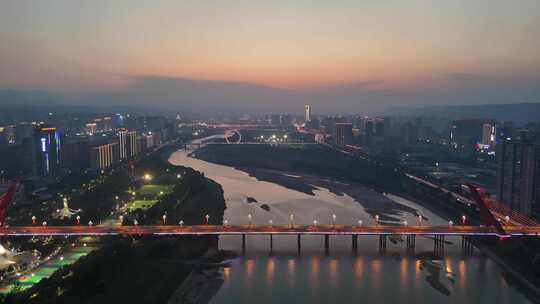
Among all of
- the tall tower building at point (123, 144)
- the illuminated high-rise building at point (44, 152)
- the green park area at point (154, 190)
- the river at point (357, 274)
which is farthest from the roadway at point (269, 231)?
the tall tower building at point (123, 144)

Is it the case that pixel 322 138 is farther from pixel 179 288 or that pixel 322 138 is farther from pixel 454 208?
pixel 179 288

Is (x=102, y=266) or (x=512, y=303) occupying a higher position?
(x=102, y=266)

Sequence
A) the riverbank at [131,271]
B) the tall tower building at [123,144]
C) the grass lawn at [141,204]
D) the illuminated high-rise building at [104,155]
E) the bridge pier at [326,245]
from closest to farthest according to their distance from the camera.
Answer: the riverbank at [131,271]
the bridge pier at [326,245]
the grass lawn at [141,204]
the illuminated high-rise building at [104,155]
the tall tower building at [123,144]

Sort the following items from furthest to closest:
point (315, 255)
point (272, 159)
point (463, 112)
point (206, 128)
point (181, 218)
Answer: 1. point (463, 112)
2. point (206, 128)
3. point (272, 159)
4. point (181, 218)
5. point (315, 255)

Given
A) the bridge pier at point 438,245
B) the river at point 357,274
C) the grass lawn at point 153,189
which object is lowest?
the river at point 357,274

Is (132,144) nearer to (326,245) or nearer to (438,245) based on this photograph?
(326,245)

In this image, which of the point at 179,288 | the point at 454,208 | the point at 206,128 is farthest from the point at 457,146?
the point at 206,128

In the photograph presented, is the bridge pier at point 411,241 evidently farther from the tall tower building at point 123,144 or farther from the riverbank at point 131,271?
the tall tower building at point 123,144
